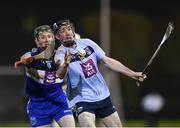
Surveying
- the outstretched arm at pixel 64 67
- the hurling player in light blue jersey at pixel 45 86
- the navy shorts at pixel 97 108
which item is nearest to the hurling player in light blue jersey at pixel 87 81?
the navy shorts at pixel 97 108

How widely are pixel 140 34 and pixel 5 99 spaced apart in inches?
148

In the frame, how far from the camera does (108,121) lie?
11.7 m

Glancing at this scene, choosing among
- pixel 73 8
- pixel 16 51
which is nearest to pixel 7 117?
pixel 16 51

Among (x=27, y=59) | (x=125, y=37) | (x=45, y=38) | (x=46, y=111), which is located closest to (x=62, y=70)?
(x=27, y=59)

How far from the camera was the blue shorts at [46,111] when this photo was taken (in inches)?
443

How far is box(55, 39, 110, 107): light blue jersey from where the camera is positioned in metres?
11.6

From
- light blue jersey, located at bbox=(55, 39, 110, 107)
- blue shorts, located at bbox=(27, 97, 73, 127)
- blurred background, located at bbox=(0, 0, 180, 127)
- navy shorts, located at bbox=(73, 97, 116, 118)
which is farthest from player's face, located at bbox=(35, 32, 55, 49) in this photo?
blurred background, located at bbox=(0, 0, 180, 127)

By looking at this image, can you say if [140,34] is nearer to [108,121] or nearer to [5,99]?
[5,99]

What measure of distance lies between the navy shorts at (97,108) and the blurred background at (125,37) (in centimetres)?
945

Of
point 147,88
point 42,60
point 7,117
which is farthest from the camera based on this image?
point 147,88

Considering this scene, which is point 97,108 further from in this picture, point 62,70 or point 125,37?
point 125,37

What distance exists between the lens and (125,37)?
22.4m

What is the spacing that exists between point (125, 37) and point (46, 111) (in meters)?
11.3

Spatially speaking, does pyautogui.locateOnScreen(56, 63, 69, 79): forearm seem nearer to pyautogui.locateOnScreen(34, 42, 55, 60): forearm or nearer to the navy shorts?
pyautogui.locateOnScreen(34, 42, 55, 60): forearm
